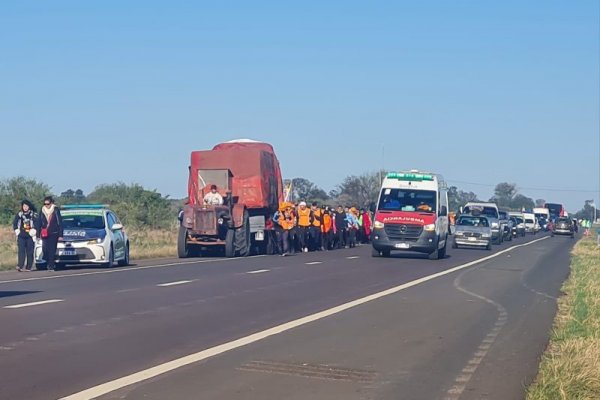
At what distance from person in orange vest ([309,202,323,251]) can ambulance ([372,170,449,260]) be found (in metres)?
5.97

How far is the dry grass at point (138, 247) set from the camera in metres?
30.3

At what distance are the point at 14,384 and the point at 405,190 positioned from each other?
26.1 m

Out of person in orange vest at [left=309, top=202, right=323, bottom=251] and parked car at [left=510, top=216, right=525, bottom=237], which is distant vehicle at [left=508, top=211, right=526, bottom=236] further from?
person in orange vest at [left=309, top=202, right=323, bottom=251]

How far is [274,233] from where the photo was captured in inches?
→ 1494

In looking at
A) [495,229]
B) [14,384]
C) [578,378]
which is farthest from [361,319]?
[495,229]

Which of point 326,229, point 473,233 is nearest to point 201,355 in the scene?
point 326,229

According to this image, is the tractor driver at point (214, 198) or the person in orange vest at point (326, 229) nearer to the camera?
the tractor driver at point (214, 198)

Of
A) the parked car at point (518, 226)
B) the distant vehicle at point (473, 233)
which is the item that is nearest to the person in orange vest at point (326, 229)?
the distant vehicle at point (473, 233)

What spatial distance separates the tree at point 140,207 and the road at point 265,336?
124ft

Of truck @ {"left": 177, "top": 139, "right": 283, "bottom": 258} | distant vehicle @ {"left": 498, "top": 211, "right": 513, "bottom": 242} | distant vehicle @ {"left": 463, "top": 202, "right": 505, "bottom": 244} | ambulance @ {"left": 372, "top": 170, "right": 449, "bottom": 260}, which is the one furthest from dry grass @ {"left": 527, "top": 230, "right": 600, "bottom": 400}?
distant vehicle @ {"left": 498, "top": 211, "right": 513, "bottom": 242}

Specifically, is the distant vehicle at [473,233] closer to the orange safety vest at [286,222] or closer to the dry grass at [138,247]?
the dry grass at [138,247]

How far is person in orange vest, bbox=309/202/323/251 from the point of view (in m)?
41.0

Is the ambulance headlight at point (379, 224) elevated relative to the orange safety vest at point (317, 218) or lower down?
lower down

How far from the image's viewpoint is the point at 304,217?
39219mm
